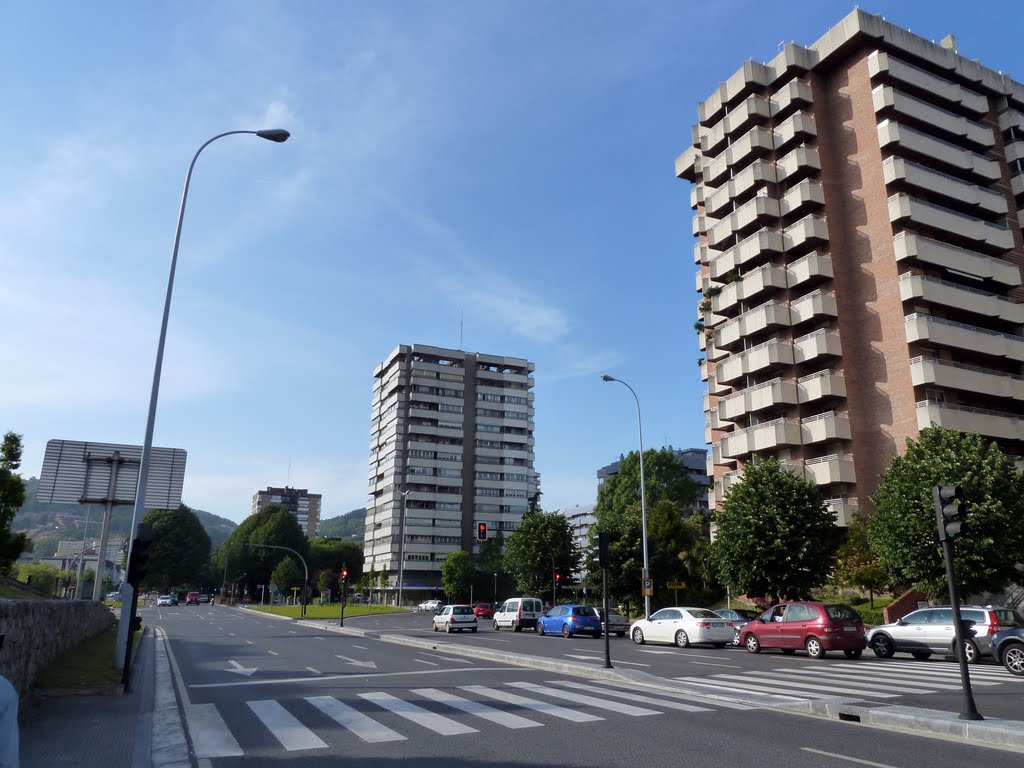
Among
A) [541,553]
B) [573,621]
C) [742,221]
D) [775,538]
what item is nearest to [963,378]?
[775,538]

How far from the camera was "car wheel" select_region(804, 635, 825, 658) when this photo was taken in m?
20.4

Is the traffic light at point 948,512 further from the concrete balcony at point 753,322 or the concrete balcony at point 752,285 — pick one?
the concrete balcony at point 752,285

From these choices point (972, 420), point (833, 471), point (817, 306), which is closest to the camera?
point (972, 420)

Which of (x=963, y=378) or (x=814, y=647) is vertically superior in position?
(x=963, y=378)

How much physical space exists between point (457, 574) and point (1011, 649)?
65.7m

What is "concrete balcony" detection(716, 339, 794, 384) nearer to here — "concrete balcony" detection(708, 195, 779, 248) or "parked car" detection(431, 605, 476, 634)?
"concrete balcony" detection(708, 195, 779, 248)

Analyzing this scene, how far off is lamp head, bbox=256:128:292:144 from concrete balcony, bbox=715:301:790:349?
114ft

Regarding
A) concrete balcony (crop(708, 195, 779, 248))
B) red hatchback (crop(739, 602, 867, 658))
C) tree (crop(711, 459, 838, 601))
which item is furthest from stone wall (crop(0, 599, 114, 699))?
concrete balcony (crop(708, 195, 779, 248))

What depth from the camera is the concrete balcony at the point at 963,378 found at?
38.3 m

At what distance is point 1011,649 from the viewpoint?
1609 centimetres

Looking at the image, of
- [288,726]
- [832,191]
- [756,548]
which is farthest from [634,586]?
[288,726]

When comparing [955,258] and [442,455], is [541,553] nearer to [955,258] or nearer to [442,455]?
[955,258]

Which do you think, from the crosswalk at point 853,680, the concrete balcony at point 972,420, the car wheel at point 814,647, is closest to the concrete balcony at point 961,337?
the concrete balcony at point 972,420

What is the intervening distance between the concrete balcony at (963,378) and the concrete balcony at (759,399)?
6.75 m
